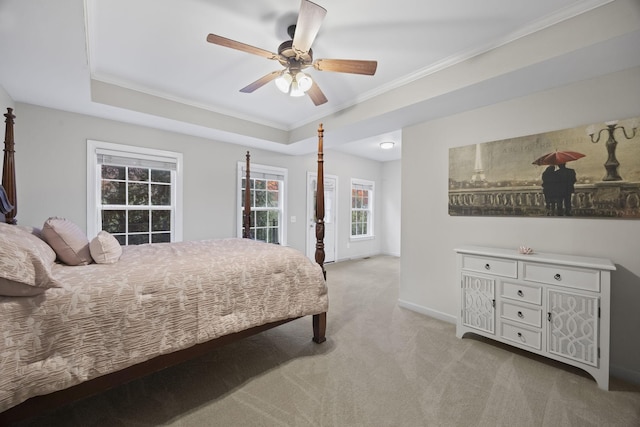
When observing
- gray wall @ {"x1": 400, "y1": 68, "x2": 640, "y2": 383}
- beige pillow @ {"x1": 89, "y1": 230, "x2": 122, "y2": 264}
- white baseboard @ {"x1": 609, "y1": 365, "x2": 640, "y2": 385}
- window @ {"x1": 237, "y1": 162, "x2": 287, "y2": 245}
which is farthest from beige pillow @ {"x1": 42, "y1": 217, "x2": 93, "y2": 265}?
white baseboard @ {"x1": 609, "y1": 365, "x2": 640, "y2": 385}

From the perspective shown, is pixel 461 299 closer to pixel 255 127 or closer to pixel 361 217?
pixel 255 127

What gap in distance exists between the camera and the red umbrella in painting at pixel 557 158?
2.26 meters

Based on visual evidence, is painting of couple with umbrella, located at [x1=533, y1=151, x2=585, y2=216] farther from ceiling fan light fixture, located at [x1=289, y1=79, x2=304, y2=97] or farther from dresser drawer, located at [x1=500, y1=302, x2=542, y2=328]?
ceiling fan light fixture, located at [x1=289, y1=79, x2=304, y2=97]

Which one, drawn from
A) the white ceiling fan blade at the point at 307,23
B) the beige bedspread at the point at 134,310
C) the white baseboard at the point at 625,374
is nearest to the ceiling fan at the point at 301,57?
the white ceiling fan blade at the point at 307,23

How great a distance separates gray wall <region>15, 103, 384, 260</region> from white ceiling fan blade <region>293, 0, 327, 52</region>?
2763 mm

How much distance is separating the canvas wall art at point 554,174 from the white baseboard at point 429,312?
115 centimetres

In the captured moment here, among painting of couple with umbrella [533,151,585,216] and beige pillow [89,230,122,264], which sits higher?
painting of couple with umbrella [533,151,585,216]

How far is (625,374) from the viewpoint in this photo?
2.02 m

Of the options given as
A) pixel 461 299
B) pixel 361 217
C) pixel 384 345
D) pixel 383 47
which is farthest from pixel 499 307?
pixel 361 217

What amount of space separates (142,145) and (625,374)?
5350mm

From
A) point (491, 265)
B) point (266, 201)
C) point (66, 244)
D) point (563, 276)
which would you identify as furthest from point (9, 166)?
point (563, 276)

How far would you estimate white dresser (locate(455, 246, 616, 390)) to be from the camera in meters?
1.91

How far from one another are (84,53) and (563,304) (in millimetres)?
4075

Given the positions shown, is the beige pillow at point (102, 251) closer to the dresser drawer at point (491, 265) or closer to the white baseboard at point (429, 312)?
the dresser drawer at point (491, 265)
